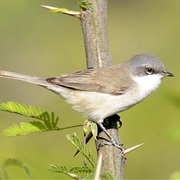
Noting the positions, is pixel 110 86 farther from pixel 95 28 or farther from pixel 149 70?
pixel 95 28

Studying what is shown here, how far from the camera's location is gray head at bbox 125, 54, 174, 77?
4477 millimetres

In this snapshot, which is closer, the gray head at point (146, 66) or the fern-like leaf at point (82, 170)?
the fern-like leaf at point (82, 170)

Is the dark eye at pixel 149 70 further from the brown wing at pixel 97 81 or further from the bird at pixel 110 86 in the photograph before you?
the brown wing at pixel 97 81

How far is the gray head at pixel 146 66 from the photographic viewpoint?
14.7 ft

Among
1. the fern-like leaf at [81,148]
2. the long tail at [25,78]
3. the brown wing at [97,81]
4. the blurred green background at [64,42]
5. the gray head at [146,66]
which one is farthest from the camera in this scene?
the blurred green background at [64,42]

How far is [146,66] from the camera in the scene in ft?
14.9

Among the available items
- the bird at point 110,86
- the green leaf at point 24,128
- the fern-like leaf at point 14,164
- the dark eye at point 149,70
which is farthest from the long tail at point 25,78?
the fern-like leaf at point 14,164

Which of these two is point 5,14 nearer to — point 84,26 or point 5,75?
point 5,75

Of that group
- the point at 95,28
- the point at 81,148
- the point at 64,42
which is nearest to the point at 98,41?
the point at 95,28

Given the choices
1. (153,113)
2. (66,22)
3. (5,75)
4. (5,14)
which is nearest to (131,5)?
(66,22)

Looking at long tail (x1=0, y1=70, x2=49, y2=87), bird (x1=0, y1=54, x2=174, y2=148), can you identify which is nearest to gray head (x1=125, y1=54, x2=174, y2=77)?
bird (x1=0, y1=54, x2=174, y2=148)

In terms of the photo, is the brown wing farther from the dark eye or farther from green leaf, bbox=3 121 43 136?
green leaf, bbox=3 121 43 136

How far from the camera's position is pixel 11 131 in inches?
97.7

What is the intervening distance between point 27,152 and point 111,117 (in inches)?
76.5
